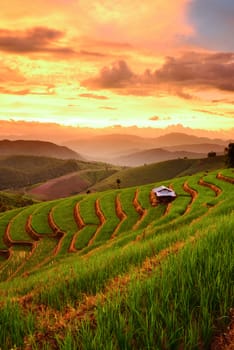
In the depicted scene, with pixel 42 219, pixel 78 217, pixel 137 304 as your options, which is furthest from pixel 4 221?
pixel 137 304

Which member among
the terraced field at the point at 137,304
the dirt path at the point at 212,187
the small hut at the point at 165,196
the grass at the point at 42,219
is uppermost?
the terraced field at the point at 137,304

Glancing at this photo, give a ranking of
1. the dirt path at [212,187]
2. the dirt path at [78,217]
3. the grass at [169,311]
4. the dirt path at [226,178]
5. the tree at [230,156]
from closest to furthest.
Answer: the grass at [169,311], the dirt path at [212,187], the dirt path at [78,217], the dirt path at [226,178], the tree at [230,156]

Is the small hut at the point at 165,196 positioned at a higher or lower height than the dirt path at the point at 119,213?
higher

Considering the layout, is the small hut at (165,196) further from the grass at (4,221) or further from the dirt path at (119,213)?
the grass at (4,221)

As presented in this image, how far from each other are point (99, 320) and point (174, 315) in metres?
0.93

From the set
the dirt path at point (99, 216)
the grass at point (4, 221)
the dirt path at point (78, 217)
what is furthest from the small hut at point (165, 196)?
the grass at point (4, 221)

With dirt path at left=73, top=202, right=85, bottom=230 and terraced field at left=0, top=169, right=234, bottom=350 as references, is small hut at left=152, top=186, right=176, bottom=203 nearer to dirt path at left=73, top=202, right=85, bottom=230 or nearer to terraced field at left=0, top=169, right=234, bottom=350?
dirt path at left=73, top=202, right=85, bottom=230

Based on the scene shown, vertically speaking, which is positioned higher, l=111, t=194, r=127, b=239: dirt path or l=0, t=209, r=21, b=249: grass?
l=111, t=194, r=127, b=239: dirt path

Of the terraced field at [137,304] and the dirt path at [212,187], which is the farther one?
the dirt path at [212,187]

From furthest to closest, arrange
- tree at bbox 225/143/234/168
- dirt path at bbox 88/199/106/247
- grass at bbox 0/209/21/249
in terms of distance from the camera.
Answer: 1. tree at bbox 225/143/234/168
2. grass at bbox 0/209/21/249
3. dirt path at bbox 88/199/106/247

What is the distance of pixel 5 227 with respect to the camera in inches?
2074

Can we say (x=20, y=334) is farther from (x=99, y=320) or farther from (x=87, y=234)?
(x=87, y=234)

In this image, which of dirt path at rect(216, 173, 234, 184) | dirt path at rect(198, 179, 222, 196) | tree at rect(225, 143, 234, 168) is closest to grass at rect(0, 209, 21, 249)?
dirt path at rect(198, 179, 222, 196)

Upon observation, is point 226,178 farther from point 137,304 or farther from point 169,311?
point 169,311
